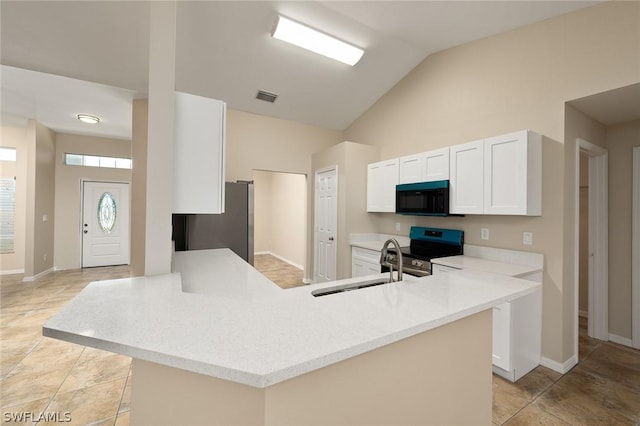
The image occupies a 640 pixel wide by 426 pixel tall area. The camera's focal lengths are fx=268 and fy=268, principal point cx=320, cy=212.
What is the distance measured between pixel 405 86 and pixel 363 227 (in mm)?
2183

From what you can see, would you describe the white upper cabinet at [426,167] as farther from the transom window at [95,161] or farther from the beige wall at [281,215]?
the transom window at [95,161]

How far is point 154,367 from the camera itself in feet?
2.99

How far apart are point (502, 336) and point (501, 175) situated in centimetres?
142

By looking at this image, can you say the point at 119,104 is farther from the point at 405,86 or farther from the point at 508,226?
the point at 508,226

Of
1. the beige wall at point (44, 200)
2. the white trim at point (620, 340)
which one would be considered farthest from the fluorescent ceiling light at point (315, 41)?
the beige wall at point (44, 200)

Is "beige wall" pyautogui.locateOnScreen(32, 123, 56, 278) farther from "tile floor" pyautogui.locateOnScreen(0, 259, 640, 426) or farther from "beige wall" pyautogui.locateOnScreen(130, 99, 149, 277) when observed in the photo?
"tile floor" pyautogui.locateOnScreen(0, 259, 640, 426)

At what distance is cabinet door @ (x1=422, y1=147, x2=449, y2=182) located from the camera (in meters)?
3.03

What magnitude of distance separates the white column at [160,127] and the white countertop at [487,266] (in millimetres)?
2238

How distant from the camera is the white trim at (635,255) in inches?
106

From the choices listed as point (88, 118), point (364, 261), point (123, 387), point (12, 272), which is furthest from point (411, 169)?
point (12, 272)

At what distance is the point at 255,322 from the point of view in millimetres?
861

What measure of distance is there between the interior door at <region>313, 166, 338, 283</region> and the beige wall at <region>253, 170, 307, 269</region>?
3.62 ft

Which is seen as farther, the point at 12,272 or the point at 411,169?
the point at 12,272

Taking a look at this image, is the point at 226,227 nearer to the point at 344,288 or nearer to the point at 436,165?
the point at 344,288
